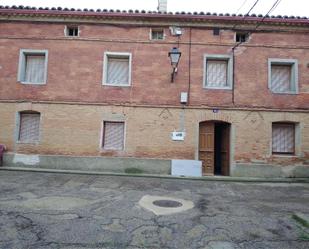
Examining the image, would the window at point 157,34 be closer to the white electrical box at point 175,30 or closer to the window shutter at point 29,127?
the white electrical box at point 175,30

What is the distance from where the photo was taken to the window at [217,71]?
36.0 feet

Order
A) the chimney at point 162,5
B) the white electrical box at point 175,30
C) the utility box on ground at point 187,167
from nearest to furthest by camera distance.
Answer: the utility box on ground at point 187,167
the white electrical box at point 175,30
the chimney at point 162,5

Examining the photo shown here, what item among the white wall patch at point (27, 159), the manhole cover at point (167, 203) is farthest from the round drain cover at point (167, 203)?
the white wall patch at point (27, 159)

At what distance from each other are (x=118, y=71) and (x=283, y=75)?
712 centimetres

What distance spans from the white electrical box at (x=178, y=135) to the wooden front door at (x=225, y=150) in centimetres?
201

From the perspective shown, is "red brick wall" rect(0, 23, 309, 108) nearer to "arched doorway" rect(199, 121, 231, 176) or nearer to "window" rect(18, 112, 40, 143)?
"window" rect(18, 112, 40, 143)

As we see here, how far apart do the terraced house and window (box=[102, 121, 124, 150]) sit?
43mm

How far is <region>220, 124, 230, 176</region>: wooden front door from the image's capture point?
11.1 metres

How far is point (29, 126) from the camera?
1107 centimetres

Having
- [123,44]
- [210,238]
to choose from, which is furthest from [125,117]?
[210,238]

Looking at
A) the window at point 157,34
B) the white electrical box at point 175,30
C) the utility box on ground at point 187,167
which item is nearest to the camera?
the utility box on ground at point 187,167

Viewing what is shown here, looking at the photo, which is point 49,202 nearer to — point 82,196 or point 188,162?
point 82,196

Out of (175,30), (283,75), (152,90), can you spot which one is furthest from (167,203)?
(283,75)

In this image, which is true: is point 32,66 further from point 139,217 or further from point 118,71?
point 139,217
